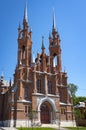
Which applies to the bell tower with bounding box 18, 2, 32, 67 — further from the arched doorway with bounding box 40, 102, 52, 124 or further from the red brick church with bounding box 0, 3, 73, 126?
the arched doorway with bounding box 40, 102, 52, 124

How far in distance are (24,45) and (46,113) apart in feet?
53.9

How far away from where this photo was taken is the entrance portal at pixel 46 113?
4481cm

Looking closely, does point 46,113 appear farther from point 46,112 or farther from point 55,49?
point 55,49

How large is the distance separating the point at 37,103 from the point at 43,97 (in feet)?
6.53

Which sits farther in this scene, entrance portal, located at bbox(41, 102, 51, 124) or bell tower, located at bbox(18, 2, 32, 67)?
bell tower, located at bbox(18, 2, 32, 67)

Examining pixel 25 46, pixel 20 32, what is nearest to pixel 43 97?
pixel 25 46

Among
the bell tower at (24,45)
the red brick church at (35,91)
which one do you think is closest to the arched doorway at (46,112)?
the red brick church at (35,91)

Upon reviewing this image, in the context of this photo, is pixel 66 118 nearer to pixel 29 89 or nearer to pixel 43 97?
pixel 43 97

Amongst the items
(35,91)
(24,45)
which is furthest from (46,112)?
(24,45)

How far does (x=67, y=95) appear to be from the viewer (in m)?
48.8

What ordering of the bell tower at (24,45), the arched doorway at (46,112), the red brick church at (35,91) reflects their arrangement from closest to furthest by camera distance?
1. the red brick church at (35,91)
2. the arched doorway at (46,112)
3. the bell tower at (24,45)

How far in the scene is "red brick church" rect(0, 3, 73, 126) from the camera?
138ft

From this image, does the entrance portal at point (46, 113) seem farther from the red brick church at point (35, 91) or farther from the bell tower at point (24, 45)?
the bell tower at point (24, 45)

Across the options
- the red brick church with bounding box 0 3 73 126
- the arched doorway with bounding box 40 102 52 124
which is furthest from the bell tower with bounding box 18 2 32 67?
the arched doorway with bounding box 40 102 52 124
